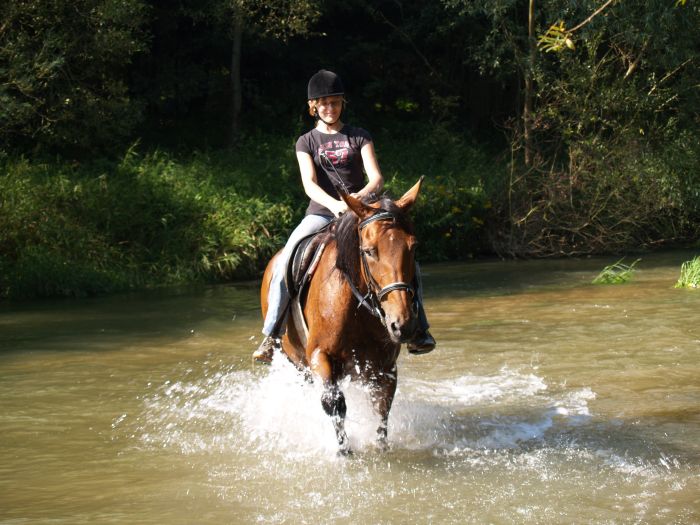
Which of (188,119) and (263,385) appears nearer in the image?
(263,385)

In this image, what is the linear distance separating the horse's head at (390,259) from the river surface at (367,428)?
0.99 m

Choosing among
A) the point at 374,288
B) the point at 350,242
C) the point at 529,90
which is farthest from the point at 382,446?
the point at 529,90

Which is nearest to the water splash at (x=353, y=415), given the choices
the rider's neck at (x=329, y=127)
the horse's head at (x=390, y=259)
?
the horse's head at (x=390, y=259)

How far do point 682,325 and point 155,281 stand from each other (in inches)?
369

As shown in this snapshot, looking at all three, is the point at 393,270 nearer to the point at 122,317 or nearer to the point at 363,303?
the point at 363,303

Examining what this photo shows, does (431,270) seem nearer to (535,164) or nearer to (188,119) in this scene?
(535,164)

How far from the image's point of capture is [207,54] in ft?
86.7

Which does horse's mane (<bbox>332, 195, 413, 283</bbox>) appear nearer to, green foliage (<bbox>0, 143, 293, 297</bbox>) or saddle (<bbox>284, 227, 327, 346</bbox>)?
saddle (<bbox>284, 227, 327, 346</bbox>)

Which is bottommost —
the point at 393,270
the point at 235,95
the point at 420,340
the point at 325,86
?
the point at 420,340

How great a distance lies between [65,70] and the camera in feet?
62.5

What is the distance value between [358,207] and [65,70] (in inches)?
576

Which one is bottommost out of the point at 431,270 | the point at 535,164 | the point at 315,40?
the point at 431,270

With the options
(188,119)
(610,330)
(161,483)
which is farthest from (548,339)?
(188,119)

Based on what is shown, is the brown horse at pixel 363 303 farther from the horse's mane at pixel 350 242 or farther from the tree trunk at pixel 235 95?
the tree trunk at pixel 235 95
